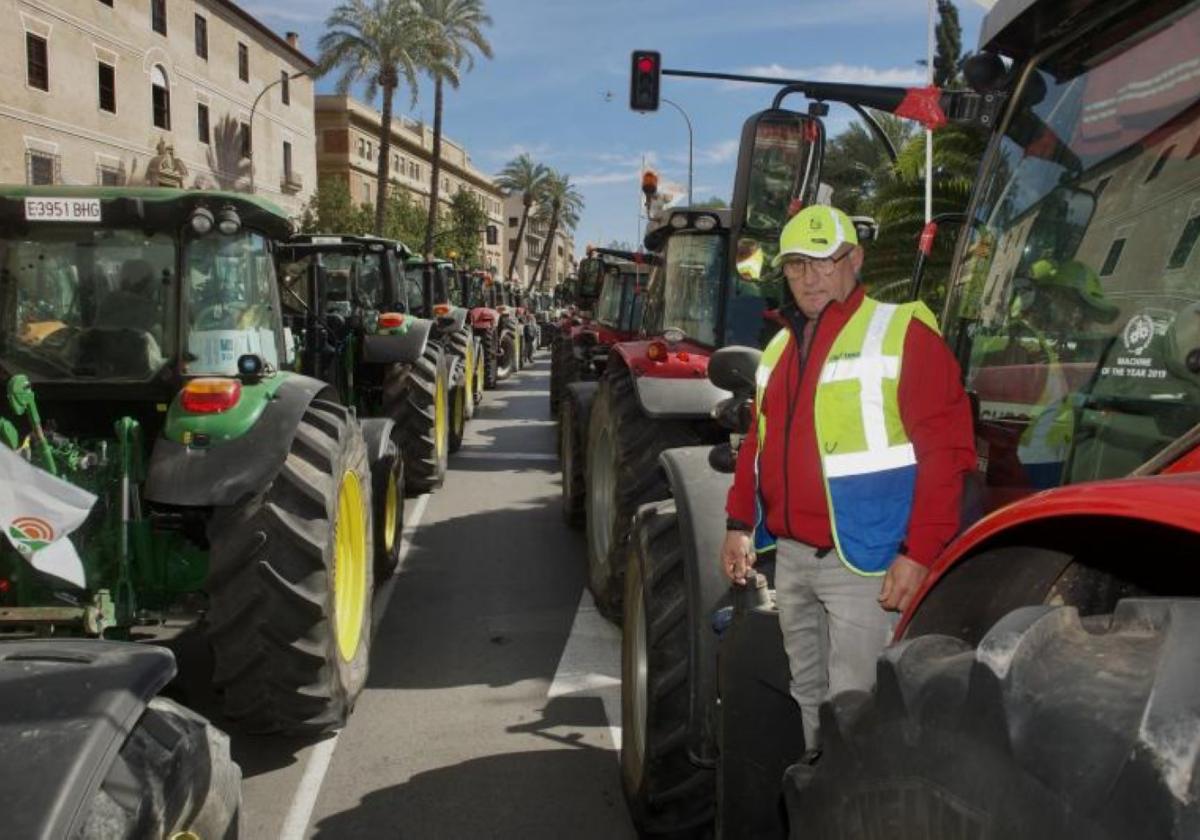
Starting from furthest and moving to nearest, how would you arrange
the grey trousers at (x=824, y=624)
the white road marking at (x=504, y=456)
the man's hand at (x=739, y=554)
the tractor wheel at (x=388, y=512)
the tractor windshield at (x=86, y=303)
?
the white road marking at (x=504, y=456), the tractor wheel at (x=388, y=512), the tractor windshield at (x=86, y=303), the man's hand at (x=739, y=554), the grey trousers at (x=824, y=624)

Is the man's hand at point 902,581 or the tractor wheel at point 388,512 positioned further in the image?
the tractor wheel at point 388,512

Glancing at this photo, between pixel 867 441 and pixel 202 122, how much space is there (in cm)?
4131

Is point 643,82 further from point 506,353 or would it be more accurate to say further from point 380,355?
point 506,353

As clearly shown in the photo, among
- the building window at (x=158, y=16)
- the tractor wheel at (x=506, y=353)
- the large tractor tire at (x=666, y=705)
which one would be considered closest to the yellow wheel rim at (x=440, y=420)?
the large tractor tire at (x=666, y=705)

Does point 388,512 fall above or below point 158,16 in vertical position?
below

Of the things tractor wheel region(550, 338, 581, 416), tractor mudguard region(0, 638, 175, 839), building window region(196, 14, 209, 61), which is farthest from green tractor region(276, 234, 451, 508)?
building window region(196, 14, 209, 61)

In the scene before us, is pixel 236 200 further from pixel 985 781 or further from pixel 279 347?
pixel 985 781

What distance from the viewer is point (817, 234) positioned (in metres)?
2.57

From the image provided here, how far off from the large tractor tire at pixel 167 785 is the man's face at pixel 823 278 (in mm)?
1799

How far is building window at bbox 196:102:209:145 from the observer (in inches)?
1507

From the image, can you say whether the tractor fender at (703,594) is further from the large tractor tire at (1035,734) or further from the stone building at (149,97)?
the stone building at (149,97)

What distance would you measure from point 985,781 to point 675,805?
2.23 metres

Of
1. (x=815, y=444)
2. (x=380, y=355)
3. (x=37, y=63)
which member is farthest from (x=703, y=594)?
(x=37, y=63)

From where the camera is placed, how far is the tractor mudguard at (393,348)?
916 centimetres
